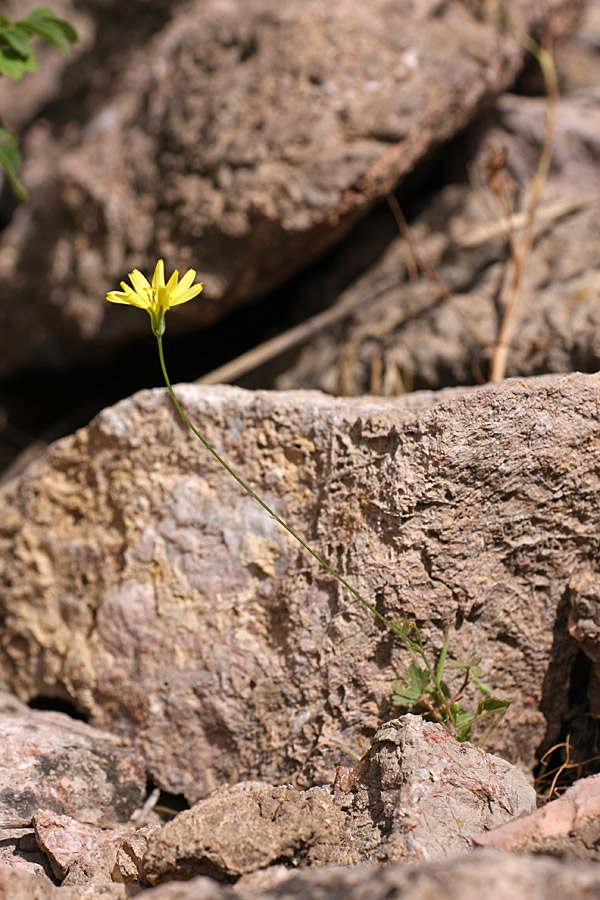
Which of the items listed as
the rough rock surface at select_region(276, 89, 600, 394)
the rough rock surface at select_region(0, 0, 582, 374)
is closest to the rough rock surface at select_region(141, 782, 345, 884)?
the rough rock surface at select_region(276, 89, 600, 394)

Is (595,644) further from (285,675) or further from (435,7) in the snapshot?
(435,7)

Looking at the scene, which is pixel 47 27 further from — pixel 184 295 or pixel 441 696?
pixel 441 696

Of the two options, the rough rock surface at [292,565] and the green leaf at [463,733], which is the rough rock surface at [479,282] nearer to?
the rough rock surface at [292,565]

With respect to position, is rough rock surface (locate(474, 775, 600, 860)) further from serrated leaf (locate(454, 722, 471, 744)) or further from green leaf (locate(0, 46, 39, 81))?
green leaf (locate(0, 46, 39, 81))

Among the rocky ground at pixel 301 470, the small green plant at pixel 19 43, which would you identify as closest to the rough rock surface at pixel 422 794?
the rocky ground at pixel 301 470

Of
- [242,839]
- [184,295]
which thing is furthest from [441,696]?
[184,295]
